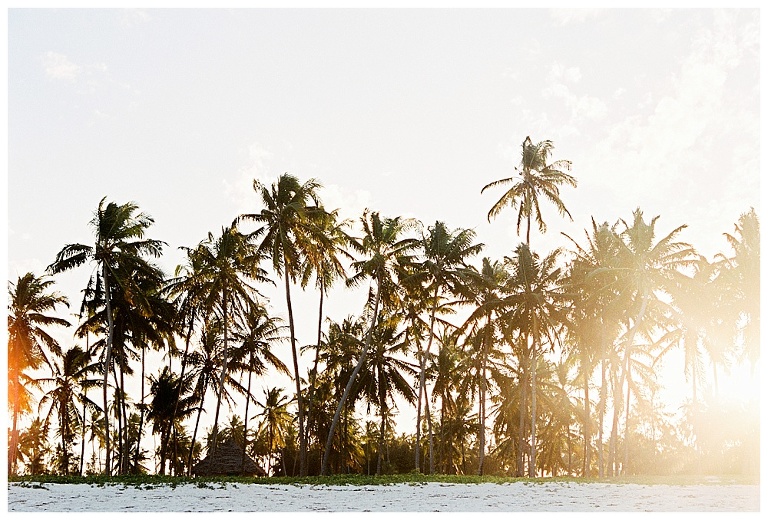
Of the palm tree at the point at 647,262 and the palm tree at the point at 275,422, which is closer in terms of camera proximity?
the palm tree at the point at 647,262

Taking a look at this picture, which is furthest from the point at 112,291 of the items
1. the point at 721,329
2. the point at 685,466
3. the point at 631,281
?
the point at 685,466

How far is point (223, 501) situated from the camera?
637 inches

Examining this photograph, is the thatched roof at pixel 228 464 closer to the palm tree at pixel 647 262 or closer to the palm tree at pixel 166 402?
the palm tree at pixel 166 402

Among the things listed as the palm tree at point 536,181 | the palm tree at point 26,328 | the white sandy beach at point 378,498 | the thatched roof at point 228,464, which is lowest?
the thatched roof at point 228,464

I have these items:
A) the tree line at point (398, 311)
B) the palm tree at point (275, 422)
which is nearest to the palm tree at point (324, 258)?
the tree line at point (398, 311)

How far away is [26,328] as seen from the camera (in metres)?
34.8

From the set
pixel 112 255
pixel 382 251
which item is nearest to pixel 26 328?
pixel 112 255

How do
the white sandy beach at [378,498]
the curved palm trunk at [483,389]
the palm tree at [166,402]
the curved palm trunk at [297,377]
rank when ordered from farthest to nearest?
the palm tree at [166,402], the curved palm trunk at [483,389], the curved palm trunk at [297,377], the white sandy beach at [378,498]

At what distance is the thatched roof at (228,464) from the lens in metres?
32.6

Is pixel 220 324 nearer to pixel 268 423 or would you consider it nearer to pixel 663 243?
pixel 268 423

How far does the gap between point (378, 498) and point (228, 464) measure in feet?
57.6

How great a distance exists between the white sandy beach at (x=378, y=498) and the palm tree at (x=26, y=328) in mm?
17085

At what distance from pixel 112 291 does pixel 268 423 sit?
22.9 meters

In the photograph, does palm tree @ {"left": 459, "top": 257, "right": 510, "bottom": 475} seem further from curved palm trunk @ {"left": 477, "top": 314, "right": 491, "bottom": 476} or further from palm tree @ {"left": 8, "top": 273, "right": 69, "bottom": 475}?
palm tree @ {"left": 8, "top": 273, "right": 69, "bottom": 475}
